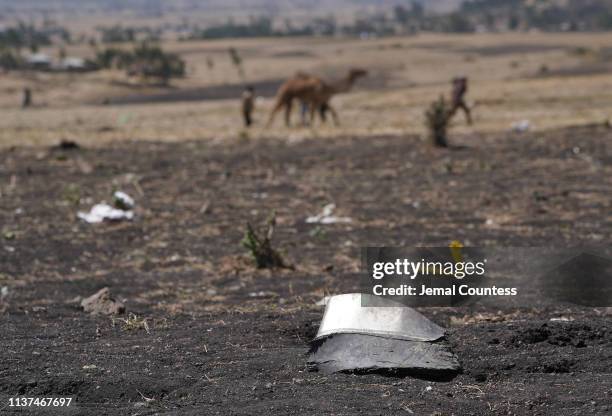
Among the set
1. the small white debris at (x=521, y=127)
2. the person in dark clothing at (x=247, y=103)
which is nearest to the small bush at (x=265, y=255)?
the small white debris at (x=521, y=127)

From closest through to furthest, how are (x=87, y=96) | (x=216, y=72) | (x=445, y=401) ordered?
(x=445, y=401), (x=87, y=96), (x=216, y=72)

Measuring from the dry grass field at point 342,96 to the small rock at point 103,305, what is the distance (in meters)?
12.6

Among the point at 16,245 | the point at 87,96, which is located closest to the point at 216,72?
the point at 87,96

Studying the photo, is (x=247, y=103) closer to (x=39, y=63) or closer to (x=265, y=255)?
(x=265, y=255)

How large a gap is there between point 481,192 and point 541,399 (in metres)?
8.06

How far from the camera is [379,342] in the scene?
550 cm

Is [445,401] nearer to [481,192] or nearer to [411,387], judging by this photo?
[411,387]

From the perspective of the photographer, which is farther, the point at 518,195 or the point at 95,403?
the point at 518,195

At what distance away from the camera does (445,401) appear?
4961mm

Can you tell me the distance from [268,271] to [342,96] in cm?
2588

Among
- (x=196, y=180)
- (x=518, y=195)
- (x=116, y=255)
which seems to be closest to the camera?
(x=116, y=255)

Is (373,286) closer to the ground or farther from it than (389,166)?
farther from it

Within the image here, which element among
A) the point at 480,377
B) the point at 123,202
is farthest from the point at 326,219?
the point at 480,377

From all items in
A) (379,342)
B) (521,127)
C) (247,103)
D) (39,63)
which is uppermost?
(379,342)
